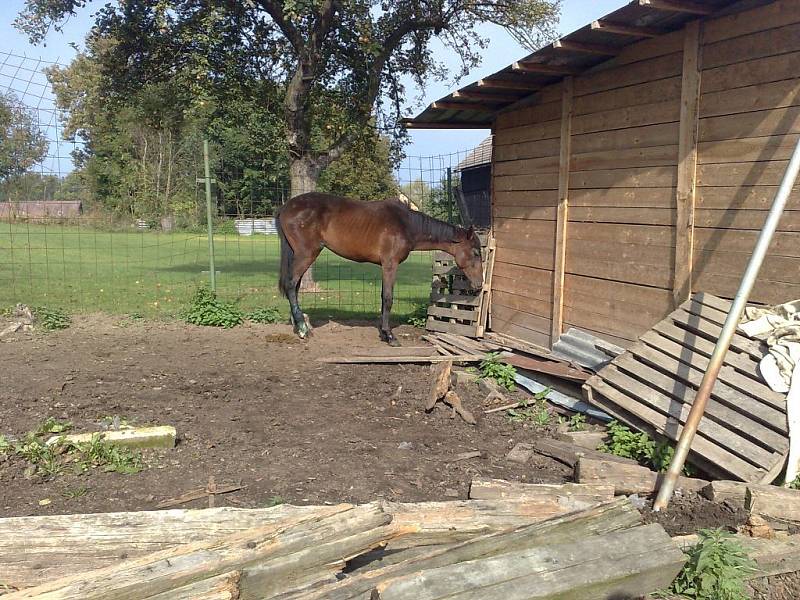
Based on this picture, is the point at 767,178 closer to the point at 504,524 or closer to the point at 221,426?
the point at 504,524

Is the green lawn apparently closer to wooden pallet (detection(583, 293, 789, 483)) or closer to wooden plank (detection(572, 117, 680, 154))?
wooden plank (detection(572, 117, 680, 154))

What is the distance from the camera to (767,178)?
4652 millimetres

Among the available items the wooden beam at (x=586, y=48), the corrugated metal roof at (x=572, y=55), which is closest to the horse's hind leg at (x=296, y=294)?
the corrugated metal roof at (x=572, y=55)

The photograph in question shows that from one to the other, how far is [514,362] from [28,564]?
478 cm

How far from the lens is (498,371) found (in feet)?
21.4

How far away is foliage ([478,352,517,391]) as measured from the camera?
21.0 feet

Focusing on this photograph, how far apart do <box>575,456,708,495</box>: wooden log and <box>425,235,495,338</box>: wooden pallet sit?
13.3 ft

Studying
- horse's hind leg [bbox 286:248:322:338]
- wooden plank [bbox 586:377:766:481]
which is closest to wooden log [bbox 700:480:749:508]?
wooden plank [bbox 586:377:766:481]

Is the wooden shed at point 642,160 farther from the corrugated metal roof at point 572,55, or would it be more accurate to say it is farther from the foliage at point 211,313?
the foliage at point 211,313

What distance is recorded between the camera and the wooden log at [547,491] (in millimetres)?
3568

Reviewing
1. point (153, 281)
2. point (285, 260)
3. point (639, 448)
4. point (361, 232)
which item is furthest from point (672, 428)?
point (153, 281)

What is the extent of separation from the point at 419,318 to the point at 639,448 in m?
5.45

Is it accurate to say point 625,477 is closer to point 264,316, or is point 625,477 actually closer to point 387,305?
point 387,305

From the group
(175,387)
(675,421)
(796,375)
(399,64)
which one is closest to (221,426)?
(175,387)
